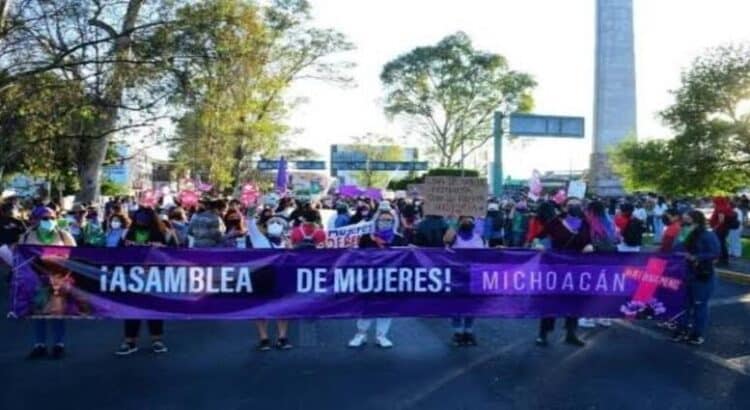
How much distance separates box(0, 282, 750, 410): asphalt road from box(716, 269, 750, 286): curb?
6.36 m

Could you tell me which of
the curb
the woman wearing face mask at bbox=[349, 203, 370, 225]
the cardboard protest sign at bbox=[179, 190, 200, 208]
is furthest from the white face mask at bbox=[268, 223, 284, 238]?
the cardboard protest sign at bbox=[179, 190, 200, 208]

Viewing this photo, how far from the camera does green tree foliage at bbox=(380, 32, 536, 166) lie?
2507 inches

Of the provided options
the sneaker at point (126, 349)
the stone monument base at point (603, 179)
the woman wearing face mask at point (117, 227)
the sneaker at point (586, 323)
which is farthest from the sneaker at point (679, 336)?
the stone monument base at point (603, 179)

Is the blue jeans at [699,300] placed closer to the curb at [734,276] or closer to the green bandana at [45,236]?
the green bandana at [45,236]

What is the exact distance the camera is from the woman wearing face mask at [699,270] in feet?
31.2

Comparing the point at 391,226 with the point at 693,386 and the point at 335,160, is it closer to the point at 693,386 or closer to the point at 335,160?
the point at 693,386

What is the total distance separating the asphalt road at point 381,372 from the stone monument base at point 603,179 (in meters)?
43.6

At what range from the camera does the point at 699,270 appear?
951cm

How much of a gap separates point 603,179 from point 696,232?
46.0 m

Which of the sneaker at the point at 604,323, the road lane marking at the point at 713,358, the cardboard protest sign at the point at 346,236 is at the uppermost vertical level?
the cardboard protest sign at the point at 346,236

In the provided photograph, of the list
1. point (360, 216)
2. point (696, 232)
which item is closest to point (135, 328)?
point (696, 232)

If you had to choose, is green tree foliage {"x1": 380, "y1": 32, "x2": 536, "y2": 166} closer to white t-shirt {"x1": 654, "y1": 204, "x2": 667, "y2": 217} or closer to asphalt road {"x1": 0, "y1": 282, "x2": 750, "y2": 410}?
white t-shirt {"x1": 654, "y1": 204, "x2": 667, "y2": 217}

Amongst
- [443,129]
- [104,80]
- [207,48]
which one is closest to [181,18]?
[207,48]

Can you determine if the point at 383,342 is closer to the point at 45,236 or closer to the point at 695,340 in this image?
the point at 695,340
